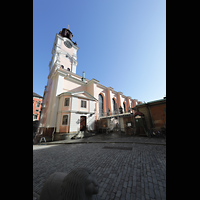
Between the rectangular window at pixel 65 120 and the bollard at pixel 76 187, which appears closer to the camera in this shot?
the bollard at pixel 76 187

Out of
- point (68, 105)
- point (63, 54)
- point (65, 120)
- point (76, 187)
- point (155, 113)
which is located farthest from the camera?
point (63, 54)

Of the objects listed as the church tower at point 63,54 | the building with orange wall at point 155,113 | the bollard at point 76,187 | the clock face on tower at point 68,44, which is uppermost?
the clock face on tower at point 68,44

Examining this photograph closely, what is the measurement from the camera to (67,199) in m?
1.37

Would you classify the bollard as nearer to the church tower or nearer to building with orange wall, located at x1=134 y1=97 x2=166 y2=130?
building with orange wall, located at x1=134 y1=97 x2=166 y2=130

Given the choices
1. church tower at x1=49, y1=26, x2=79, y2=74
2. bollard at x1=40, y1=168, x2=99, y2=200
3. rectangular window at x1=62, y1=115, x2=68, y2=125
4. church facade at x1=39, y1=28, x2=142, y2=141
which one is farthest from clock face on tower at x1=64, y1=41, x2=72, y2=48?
bollard at x1=40, y1=168, x2=99, y2=200

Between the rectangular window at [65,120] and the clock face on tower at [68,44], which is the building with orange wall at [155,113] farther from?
the clock face on tower at [68,44]

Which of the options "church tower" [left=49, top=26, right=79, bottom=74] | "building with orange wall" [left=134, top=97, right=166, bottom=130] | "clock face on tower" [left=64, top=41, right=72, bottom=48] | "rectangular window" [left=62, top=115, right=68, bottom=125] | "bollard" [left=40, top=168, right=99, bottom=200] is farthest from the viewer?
"clock face on tower" [left=64, top=41, right=72, bottom=48]

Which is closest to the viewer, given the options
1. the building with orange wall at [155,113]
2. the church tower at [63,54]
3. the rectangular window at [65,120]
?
the building with orange wall at [155,113]

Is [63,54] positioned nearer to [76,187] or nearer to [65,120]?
[65,120]

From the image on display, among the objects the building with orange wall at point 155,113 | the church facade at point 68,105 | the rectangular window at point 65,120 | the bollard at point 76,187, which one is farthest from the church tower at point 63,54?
the bollard at point 76,187

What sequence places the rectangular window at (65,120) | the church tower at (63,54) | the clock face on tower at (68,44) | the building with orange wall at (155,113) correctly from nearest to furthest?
the building with orange wall at (155,113)
the rectangular window at (65,120)
the church tower at (63,54)
the clock face on tower at (68,44)

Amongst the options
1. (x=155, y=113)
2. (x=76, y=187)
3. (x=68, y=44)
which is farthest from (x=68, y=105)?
(x=68, y=44)
